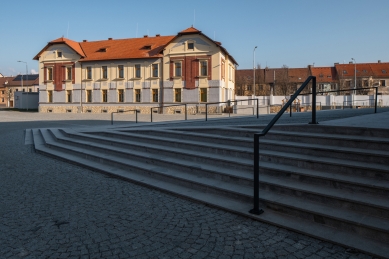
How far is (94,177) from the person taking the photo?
24.3 ft

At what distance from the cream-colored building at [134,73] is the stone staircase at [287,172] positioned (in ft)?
107

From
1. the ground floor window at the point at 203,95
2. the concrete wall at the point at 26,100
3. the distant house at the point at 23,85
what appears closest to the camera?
the ground floor window at the point at 203,95

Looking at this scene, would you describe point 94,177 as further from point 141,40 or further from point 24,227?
point 141,40

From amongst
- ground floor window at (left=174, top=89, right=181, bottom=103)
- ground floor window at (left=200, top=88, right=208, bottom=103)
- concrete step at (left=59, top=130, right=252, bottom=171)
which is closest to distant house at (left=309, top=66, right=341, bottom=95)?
ground floor window at (left=200, top=88, right=208, bottom=103)

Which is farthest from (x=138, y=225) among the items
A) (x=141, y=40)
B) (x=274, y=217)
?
(x=141, y=40)

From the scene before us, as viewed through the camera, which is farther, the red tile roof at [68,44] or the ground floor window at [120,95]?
the red tile roof at [68,44]

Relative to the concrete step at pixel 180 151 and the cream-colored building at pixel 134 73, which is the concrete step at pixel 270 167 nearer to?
the concrete step at pixel 180 151

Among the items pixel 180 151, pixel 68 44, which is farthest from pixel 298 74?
pixel 180 151

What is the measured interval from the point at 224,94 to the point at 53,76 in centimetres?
2647

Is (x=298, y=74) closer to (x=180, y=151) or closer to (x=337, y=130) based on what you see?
(x=180, y=151)

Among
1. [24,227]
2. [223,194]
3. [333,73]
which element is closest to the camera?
[24,227]

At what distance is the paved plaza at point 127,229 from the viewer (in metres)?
3.73

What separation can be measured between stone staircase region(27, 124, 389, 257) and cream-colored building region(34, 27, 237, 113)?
3260 centimetres

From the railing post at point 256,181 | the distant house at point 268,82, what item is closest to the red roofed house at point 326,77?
the distant house at point 268,82
